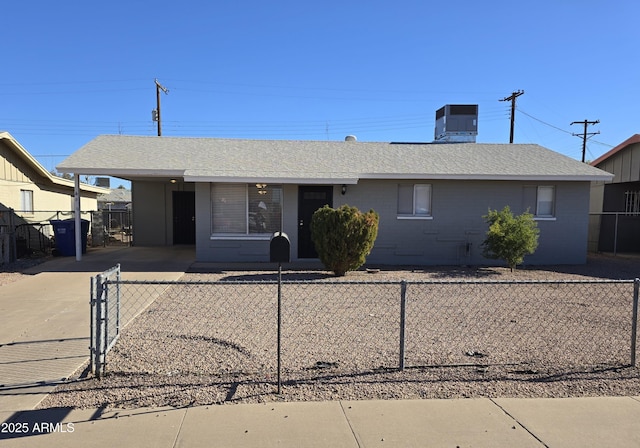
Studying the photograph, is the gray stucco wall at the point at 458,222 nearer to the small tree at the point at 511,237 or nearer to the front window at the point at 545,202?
the front window at the point at 545,202

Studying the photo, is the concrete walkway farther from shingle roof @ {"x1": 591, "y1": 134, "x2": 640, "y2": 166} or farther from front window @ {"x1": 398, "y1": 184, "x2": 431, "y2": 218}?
shingle roof @ {"x1": 591, "y1": 134, "x2": 640, "y2": 166}

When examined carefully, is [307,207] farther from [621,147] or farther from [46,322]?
[621,147]

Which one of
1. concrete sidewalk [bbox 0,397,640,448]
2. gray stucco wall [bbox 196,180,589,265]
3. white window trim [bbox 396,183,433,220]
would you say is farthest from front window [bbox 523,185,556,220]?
concrete sidewalk [bbox 0,397,640,448]

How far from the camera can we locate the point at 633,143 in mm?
18203

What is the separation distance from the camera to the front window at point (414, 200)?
14234mm

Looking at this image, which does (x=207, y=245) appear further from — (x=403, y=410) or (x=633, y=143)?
(x=633, y=143)

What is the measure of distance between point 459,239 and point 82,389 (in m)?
12.0

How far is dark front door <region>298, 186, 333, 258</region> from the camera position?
546 inches

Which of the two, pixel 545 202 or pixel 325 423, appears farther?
pixel 545 202

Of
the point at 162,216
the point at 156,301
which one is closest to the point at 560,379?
the point at 156,301

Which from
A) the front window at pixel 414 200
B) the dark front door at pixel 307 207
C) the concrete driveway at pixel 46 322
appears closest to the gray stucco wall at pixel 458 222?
the front window at pixel 414 200

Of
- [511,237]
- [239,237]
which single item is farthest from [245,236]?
[511,237]

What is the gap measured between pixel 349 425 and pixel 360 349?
1.92 m

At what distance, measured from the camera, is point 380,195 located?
46.2ft
